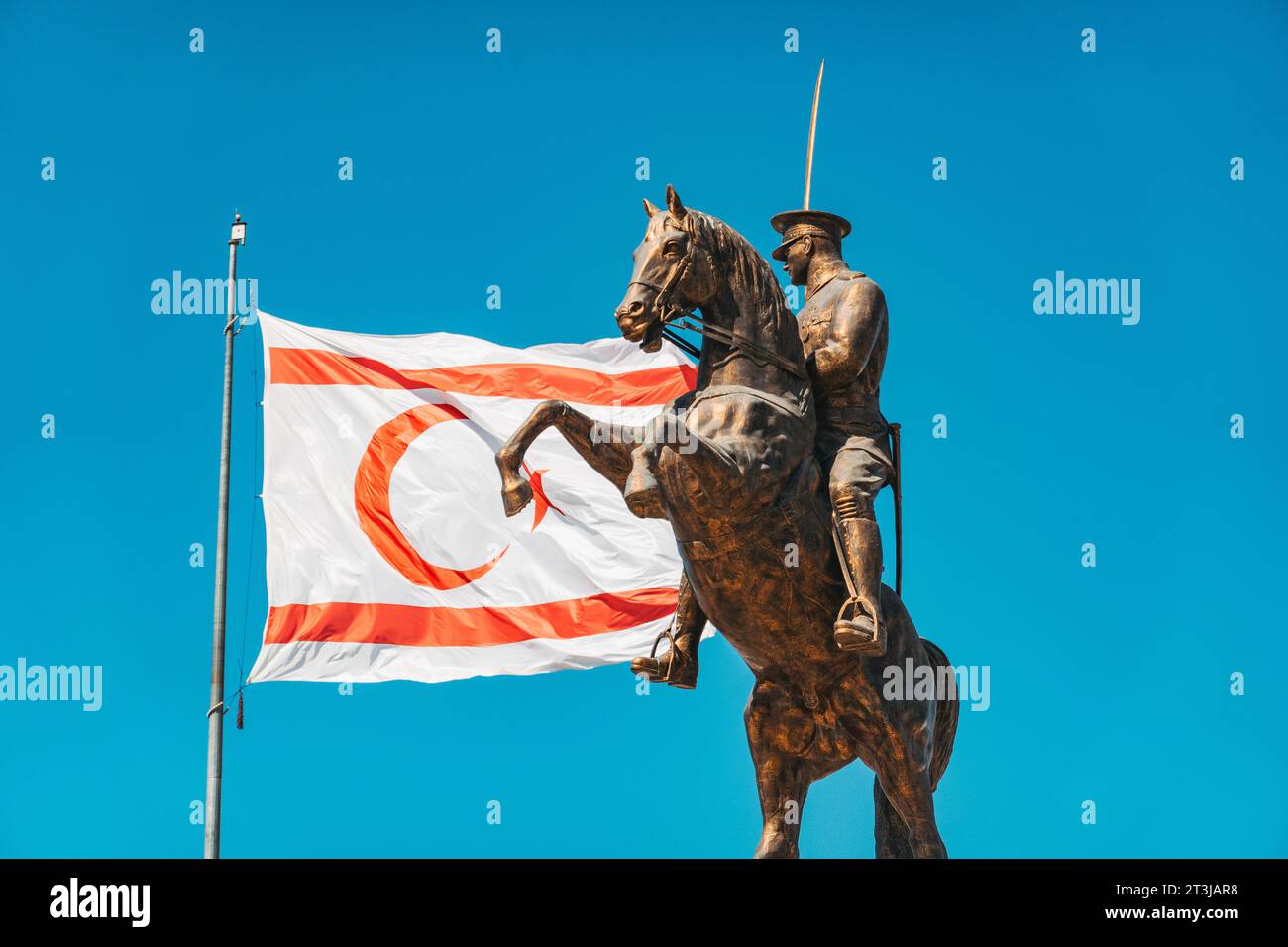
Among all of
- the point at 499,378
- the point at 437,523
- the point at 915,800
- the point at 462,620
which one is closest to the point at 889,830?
the point at 915,800

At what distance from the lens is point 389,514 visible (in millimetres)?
24062

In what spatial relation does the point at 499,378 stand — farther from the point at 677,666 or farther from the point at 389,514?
the point at 677,666

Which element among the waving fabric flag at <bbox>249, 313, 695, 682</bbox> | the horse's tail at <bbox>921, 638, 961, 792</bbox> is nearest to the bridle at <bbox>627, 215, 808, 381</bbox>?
the horse's tail at <bbox>921, 638, 961, 792</bbox>

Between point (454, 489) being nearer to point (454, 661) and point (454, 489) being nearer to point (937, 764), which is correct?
point (454, 661)

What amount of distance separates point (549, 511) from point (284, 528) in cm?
362

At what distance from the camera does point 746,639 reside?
15180 millimetres

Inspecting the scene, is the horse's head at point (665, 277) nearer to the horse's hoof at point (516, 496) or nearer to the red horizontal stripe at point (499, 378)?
the horse's hoof at point (516, 496)
